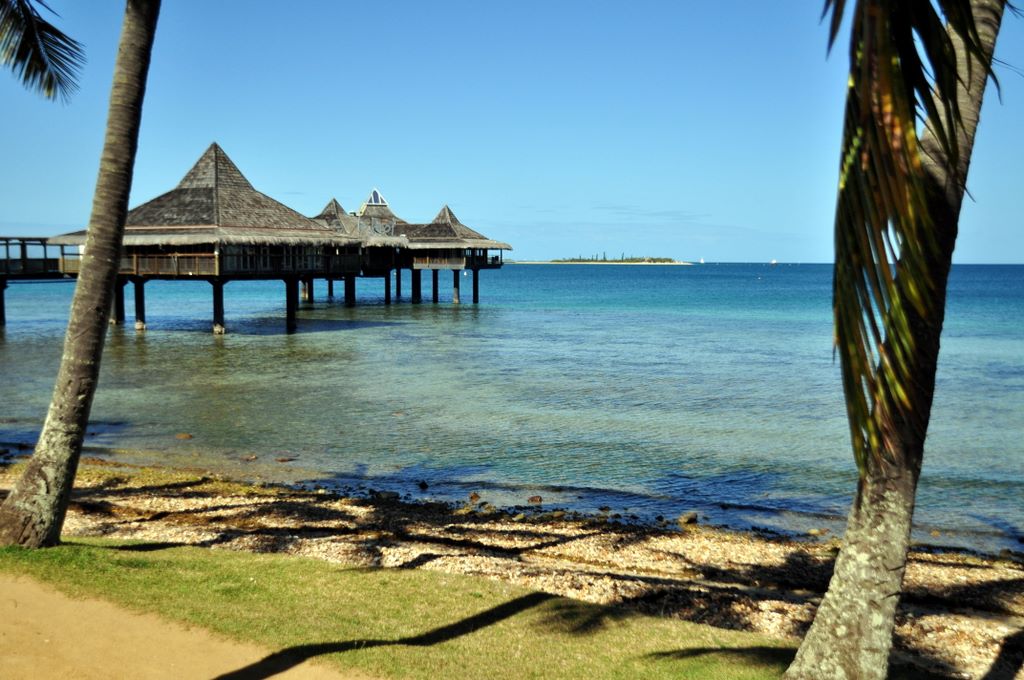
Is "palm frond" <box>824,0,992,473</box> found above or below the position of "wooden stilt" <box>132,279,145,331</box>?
above

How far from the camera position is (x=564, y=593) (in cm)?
713

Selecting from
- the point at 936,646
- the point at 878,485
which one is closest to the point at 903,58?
the point at 878,485

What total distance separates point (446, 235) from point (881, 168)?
50.6 meters

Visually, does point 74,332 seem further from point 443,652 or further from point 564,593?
point 564,593

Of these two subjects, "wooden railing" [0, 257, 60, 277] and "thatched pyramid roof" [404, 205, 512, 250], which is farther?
"thatched pyramid roof" [404, 205, 512, 250]

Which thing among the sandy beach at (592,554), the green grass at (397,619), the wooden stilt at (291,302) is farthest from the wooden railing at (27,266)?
the green grass at (397,619)

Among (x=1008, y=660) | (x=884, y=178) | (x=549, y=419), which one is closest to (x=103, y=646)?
(x=884, y=178)

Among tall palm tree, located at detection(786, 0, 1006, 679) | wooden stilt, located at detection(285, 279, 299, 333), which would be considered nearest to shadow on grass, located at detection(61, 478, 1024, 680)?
tall palm tree, located at detection(786, 0, 1006, 679)

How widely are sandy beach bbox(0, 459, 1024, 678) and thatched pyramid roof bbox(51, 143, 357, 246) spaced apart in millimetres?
21582

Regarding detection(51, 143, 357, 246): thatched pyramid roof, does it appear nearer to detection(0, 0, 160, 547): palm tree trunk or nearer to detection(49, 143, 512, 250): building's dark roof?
detection(49, 143, 512, 250): building's dark roof

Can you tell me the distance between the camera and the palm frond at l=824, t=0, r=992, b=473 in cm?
243

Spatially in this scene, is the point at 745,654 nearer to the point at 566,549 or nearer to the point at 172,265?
the point at 566,549

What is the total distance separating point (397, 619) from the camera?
608 cm

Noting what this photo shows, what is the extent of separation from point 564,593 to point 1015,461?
11.1 meters
